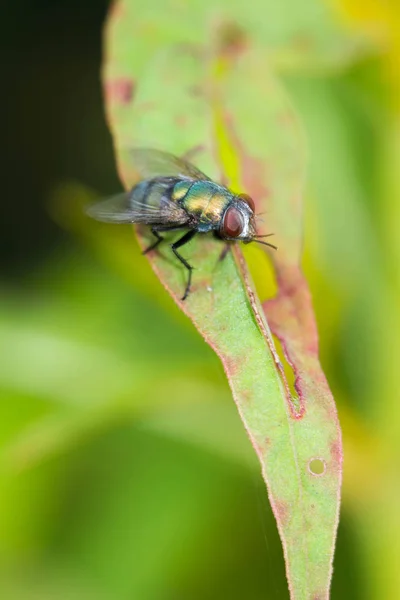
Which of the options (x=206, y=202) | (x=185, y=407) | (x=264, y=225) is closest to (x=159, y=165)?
(x=206, y=202)

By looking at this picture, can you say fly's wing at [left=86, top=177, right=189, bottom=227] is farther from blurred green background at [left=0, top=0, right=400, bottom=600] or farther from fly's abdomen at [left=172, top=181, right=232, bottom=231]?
blurred green background at [left=0, top=0, right=400, bottom=600]

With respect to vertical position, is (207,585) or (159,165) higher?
(159,165)

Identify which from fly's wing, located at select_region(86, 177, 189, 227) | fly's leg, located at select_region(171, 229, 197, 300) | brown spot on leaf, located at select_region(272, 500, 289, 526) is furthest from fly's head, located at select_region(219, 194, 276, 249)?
brown spot on leaf, located at select_region(272, 500, 289, 526)

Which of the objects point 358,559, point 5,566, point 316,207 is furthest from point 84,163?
point 358,559

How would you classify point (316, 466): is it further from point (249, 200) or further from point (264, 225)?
point (249, 200)

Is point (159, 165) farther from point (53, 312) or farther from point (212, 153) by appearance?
point (53, 312)

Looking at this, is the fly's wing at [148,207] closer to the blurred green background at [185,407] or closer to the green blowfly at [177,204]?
the green blowfly at [177,204]
